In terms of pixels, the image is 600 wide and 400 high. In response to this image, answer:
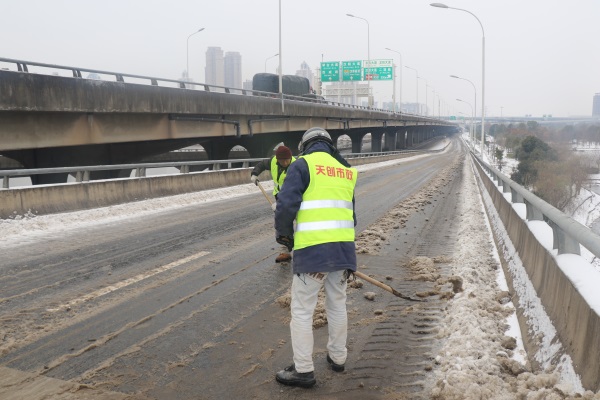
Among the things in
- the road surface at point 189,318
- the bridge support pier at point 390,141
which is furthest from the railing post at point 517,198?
the bridge support pier at point 390,141

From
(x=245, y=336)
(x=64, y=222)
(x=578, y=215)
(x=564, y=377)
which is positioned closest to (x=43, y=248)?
(x=64, y=222)

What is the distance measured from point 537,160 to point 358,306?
81.8 m

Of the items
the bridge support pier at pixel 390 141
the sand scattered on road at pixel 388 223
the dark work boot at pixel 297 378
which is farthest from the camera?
the bridge support pier at pixel 390 141

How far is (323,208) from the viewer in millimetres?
3988

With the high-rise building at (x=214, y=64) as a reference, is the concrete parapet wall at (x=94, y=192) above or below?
below

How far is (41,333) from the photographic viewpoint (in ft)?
16.0

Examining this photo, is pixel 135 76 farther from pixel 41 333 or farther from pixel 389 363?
pixel 389 363

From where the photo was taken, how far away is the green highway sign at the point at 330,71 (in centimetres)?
7238

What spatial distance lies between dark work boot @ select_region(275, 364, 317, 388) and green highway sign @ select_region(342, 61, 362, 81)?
233ft

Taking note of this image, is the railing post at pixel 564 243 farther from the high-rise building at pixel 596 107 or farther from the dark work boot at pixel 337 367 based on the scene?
the high-rise building at pixel 596 107

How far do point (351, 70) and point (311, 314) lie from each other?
71306mm

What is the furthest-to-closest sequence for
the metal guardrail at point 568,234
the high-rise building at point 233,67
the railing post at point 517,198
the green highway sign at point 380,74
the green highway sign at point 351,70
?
the high-rise building at point 233,67 → the green highway sign at point 380,74 → the green highway sign at point 351,70 → the railing post at point 517,198 → the metal guardrail at point 568,234

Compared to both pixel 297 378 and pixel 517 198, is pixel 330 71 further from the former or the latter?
pixel 297 378

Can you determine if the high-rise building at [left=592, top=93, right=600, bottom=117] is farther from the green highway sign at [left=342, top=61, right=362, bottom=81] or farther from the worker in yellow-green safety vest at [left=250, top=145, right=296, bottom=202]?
the worker in yellow-green safety vest at [left=250, top=145, right=296, bottom=202]
